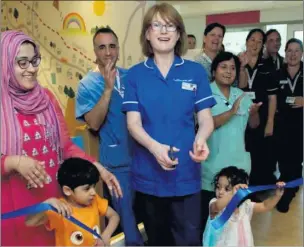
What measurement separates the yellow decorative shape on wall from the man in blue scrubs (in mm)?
1827

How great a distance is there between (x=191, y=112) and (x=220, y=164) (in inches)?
21.0

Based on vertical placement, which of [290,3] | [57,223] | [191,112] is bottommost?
[57,223]

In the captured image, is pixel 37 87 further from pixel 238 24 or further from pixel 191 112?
pixel 238 24

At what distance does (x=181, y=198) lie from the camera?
1.48 m

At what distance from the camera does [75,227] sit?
1433mm

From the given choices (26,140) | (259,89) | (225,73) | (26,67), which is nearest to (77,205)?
(26,140)

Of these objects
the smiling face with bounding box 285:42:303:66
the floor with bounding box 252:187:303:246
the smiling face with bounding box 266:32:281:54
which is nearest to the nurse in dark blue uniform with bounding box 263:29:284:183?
the smiling face with bounding box 266:32:281:54

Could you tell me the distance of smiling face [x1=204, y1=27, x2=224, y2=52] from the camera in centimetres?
233

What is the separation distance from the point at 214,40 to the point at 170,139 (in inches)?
43.4

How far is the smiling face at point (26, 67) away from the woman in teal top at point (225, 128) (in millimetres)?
913

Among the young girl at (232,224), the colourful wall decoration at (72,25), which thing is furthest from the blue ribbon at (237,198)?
the colourful wall decoration at (72,25)

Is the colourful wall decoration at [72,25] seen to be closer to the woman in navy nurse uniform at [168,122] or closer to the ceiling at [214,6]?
the woman in navy nurse uniform at [168,122]

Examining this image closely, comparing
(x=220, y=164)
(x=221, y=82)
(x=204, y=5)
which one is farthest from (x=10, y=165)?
(x=204, y=5)

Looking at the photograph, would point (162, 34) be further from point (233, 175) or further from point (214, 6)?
point (214, 6)
